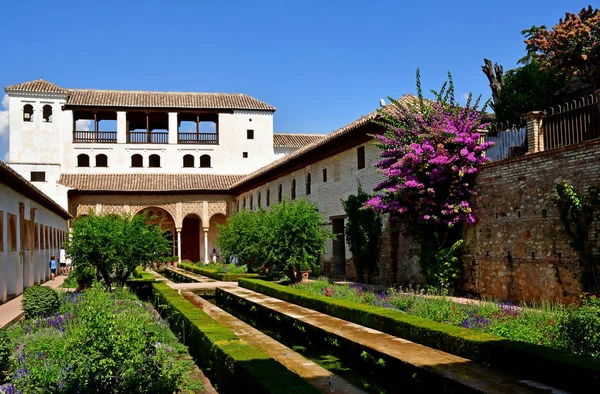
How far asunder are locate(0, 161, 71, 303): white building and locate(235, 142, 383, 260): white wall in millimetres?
8878

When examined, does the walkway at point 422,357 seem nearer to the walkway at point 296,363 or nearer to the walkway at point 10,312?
the walkway at point 296,363

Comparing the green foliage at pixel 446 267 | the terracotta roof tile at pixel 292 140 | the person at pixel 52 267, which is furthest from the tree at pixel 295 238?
the terracotta roof tile at pixel 292 140

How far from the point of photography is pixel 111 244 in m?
15.6

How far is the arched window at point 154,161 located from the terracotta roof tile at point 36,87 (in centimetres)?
710

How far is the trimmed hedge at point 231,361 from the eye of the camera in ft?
18.6

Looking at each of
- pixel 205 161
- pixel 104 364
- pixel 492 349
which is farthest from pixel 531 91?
pixel 205 161

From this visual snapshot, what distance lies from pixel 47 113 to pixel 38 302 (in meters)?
32.3

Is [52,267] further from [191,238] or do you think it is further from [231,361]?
[231,361]

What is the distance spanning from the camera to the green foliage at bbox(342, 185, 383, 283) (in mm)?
19083

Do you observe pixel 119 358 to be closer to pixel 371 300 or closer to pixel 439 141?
pixel 371 300

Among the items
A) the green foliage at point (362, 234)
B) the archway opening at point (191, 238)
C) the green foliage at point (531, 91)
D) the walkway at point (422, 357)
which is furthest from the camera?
the archway opening at point (191, 238)

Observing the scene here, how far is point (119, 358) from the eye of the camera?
5.45 meters

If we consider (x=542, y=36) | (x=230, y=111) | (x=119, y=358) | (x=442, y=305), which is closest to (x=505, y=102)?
(x=542, y=36)

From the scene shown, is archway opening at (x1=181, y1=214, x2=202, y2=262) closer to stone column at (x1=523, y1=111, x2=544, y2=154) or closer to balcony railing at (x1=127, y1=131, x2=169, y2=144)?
balcony railing at (x1=127, y1=131, x2=169, y2=144)
